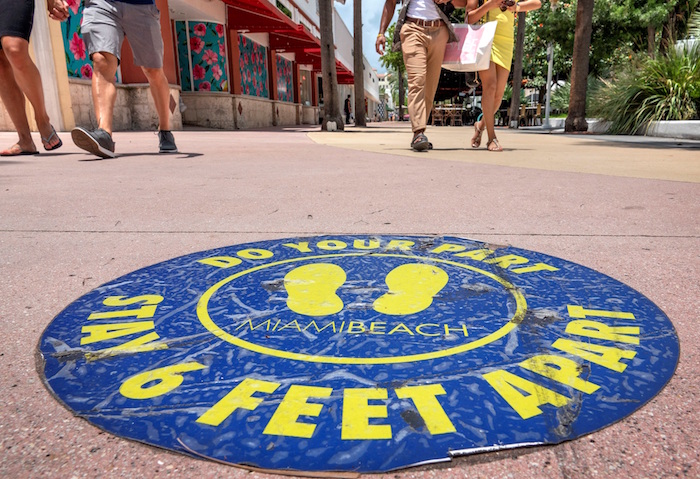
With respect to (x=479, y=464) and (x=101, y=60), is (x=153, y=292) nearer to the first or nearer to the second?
(x=479, y=464)

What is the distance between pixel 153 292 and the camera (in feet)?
4.27

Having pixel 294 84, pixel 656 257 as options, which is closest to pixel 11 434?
pixel 656 257

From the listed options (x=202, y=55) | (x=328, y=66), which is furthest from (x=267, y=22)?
(x=328, y=66)

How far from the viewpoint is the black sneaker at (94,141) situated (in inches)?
156

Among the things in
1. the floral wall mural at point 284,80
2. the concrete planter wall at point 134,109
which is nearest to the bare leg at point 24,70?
the concrete planter wall at point 134,109

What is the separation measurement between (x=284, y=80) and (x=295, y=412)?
893 inches

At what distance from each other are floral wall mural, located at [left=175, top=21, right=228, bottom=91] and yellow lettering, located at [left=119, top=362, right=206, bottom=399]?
1457cm

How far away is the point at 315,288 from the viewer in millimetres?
1287

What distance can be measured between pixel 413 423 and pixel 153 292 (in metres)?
0.84

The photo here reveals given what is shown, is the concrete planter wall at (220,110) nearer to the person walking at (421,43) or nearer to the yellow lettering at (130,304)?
the person walking at (421,43)

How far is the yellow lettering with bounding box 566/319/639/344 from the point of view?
1010mm

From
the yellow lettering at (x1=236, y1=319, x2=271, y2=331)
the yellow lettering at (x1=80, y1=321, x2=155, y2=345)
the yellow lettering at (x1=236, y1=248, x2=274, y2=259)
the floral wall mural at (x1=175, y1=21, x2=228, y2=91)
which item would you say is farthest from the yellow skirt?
the floral wall mural at (x1=175, y1=21, x2=228, y2=91)

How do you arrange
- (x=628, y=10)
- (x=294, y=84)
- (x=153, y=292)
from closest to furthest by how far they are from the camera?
(x=153, y=292) < (x=628, y=10) < (x=294, y=84)

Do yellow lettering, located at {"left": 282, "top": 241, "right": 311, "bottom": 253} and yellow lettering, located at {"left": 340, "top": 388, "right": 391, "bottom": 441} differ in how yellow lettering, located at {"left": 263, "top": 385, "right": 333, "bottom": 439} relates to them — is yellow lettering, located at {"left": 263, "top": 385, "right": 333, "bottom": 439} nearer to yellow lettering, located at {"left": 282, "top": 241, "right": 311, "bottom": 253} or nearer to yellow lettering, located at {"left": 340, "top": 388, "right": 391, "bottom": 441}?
yellow lettering, located at {"left": 340, "top": 388, "right": 391, "bottom": 441}
